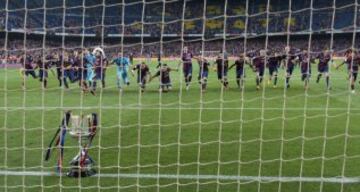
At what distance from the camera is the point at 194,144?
33.0 ft

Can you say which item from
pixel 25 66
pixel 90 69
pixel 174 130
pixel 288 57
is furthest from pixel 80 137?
pixel 90 69

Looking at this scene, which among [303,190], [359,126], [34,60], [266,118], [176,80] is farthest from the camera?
[176,80]

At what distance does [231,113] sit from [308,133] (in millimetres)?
3263

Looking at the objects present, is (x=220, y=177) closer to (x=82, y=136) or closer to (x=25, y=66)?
(x=82, y=136)

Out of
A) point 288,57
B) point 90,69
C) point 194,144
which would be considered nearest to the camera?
point 194,144

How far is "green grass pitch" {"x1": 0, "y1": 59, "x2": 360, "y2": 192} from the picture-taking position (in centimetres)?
733

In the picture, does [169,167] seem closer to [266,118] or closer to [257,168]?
[257,168]

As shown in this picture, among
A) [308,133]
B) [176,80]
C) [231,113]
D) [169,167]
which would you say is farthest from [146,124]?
[176,80]

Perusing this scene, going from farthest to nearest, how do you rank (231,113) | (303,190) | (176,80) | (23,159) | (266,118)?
(176,80) < (231,113) < (266,118) < (23,159) < (303,190)

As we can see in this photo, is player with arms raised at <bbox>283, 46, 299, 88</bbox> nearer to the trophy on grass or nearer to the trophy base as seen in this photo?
the trophy on grass

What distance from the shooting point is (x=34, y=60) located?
1806cm

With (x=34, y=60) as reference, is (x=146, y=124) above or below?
below

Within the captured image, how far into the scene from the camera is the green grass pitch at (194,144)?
733 cm

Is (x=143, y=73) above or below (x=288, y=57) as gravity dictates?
below
